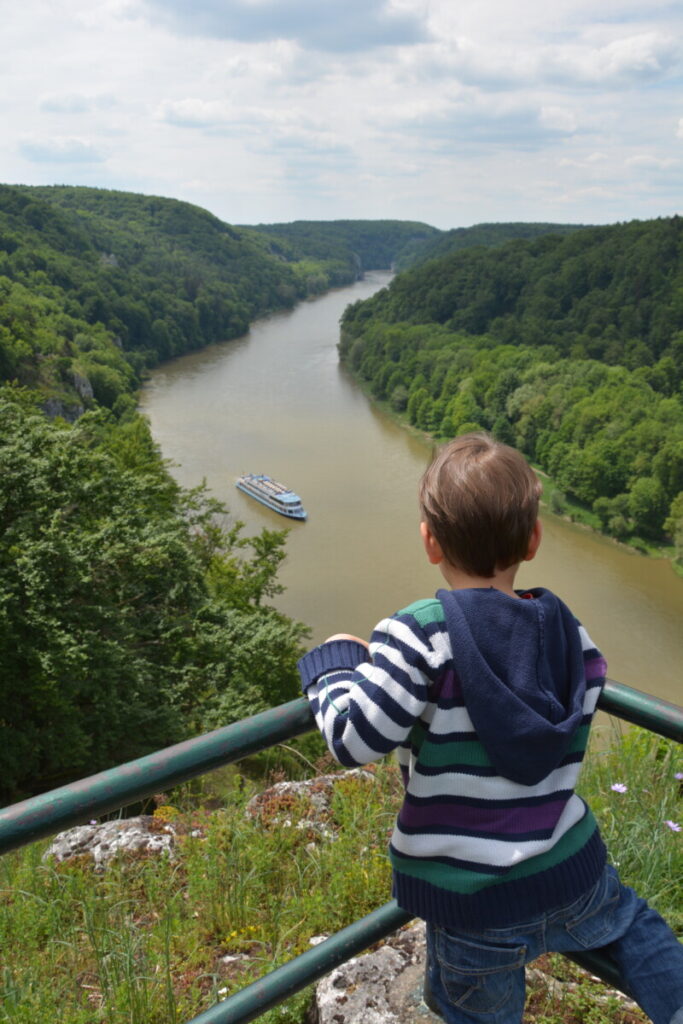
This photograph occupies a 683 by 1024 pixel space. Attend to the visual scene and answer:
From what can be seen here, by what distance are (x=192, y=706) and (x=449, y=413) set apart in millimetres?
32982

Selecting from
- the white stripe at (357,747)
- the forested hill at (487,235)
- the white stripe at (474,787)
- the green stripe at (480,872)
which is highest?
the forested hill at (487,235)

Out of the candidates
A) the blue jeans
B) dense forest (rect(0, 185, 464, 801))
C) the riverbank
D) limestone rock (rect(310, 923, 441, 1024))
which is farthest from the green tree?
the riverbank

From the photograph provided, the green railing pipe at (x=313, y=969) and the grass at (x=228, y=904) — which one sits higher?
the green railing pipe at (x=313, y=969)

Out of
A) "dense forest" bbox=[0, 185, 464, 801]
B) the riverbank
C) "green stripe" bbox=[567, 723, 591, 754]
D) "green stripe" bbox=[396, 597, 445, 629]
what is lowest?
the riverbank

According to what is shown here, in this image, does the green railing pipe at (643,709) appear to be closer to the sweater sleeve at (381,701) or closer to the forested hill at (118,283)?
the sweater sleeve at (381,701)

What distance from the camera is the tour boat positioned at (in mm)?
29094

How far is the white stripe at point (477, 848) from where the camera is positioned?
121 cm

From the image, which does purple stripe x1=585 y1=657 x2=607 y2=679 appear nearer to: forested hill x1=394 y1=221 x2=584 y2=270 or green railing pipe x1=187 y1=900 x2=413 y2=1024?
green railing pipe x1=187 y1=900 x2=413 y2=1024

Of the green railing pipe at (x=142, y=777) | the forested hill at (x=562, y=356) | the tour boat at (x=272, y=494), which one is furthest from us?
the forested hill at (x=562, y=356)

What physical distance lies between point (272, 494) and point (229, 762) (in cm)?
2874

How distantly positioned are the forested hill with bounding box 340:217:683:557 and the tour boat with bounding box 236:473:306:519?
11.6 metres

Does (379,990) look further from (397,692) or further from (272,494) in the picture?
(272,494)

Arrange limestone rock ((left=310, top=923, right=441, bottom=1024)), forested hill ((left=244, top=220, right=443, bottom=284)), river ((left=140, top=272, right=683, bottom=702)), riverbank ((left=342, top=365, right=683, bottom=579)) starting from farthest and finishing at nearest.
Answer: forested hill ((left=244, top=220, right=443, bottom=284))
riverbank ((left=342, top=365, right=683, bottom=579))
river ((left=140, top=272, right=683, bottom=702))
limestone rock ((left=310, top=923, right=441, bottom=1024))

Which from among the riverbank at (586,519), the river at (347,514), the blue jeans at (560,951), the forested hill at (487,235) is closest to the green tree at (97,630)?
the river at (347,514)
